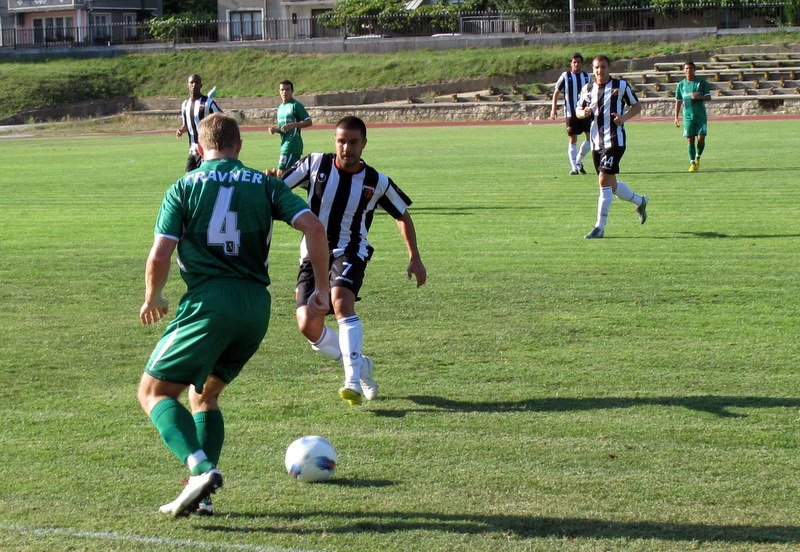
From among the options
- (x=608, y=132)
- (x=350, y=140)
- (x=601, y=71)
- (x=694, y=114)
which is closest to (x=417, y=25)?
(x=694, y=114)

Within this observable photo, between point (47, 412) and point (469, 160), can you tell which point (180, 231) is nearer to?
point (47, 412)

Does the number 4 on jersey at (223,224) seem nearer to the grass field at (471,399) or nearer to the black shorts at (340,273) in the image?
the grass field at (471,399)

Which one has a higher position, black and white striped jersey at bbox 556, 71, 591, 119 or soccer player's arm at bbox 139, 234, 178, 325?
black and white striped jersey at bbox 556, 71, 591, 119

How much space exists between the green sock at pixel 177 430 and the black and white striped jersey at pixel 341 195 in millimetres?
2230

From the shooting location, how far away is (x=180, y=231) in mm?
4938

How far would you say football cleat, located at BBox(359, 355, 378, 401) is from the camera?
22.5 ft

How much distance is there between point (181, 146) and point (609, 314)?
81.8ft

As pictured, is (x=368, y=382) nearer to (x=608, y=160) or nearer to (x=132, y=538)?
(x=132, y=538)

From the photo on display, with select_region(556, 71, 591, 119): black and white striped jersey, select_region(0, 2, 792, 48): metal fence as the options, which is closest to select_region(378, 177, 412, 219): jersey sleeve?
select_region(556, 71, 591, 119): black and white striped jersey

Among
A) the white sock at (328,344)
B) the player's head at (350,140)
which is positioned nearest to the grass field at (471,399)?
the white sock at (328,344)

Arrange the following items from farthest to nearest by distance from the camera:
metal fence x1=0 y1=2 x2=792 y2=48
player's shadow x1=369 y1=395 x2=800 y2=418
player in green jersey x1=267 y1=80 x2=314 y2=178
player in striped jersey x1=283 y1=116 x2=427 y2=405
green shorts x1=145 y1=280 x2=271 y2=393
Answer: metal fence x1=0 y1=2 x2=792 y2=48 → player in green jersey x1=267 y1=80 x2=314 y2=178 → player in striped jersey x1=283 y1=116 x2=427 y2=405 → player's shadow x1=369 y1=395 x2=800 y2=418 → green shorts x1=145 y1=280 x2=271 y2=393

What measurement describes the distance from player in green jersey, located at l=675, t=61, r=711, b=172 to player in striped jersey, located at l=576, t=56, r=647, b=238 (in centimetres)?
683

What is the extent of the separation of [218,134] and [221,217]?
411 mm

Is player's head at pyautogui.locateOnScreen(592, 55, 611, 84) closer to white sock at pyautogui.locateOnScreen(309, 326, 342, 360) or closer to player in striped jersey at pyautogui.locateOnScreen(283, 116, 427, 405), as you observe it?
player in striped jersey at pyautogui.locateOnScreen(283, 116, 427, 405)
